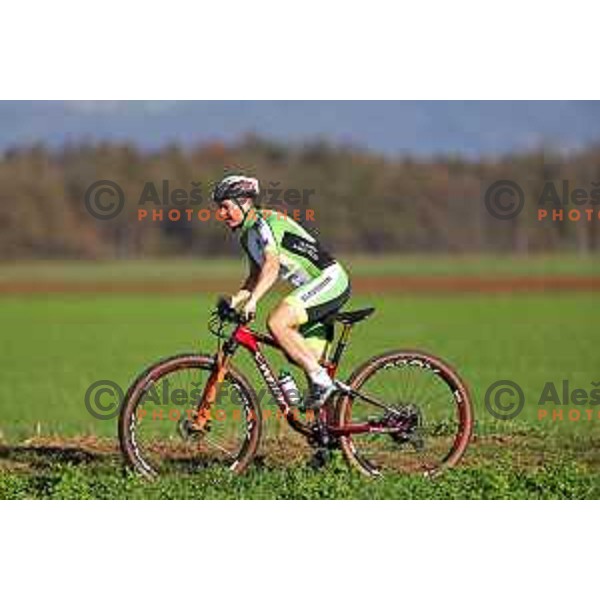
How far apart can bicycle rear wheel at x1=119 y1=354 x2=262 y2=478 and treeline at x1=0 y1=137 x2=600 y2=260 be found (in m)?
7.96

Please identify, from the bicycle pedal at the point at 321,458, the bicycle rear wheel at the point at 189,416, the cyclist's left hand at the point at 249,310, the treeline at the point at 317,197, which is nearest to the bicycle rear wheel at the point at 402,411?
the bicycle pedal at the point at 321,458

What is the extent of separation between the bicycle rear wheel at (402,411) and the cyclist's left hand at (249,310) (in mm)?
750

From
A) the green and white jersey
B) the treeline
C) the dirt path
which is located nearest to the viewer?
the green and white jersey

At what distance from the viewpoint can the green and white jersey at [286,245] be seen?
9.14 meters

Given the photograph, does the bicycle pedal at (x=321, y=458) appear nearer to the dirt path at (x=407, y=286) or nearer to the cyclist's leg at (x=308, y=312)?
the cyclist's leg at (x=308, y=312)

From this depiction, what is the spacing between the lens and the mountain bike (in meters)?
9.02

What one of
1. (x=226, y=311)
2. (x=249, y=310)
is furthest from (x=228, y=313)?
(x=249, y=310)

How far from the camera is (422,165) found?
21250mm

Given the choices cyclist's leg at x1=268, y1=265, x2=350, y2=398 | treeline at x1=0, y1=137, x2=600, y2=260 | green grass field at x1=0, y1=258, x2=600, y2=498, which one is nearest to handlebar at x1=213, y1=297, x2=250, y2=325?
cyclist's leg at x1=268, y1=265, x2=350, y2=398

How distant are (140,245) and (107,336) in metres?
7.03

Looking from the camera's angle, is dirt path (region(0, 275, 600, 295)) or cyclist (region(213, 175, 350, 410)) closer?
cyclist (region(213, 175, 350, 410))

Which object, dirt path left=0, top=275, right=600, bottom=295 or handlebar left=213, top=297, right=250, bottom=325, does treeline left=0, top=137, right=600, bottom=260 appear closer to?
handlebar left=213, top=297, right=250, bottom=325

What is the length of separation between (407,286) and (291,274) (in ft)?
86.8
